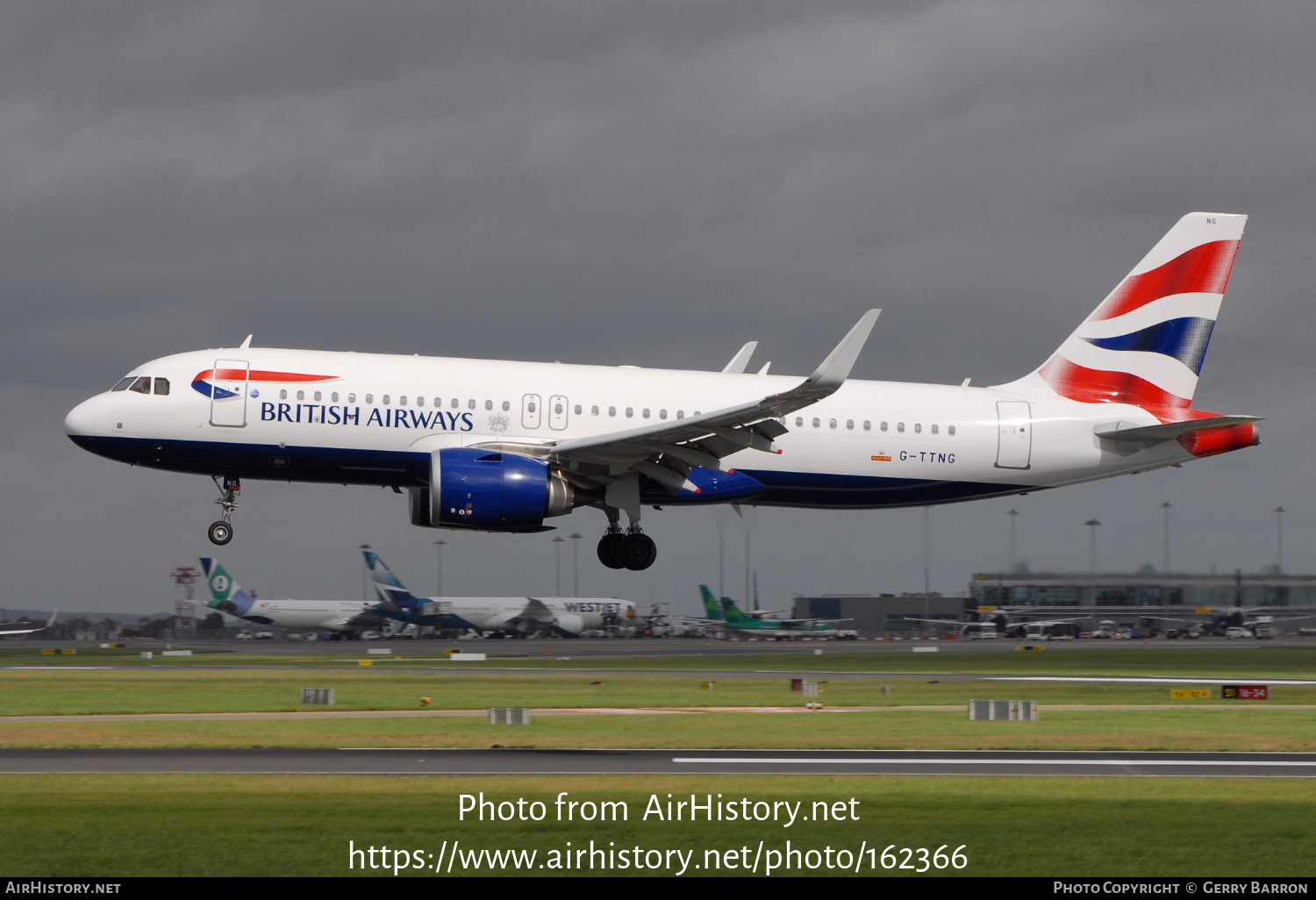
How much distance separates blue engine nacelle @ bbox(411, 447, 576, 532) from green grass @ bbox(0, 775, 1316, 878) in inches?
598

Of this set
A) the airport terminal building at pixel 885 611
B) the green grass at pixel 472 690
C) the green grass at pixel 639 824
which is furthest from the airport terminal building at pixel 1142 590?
Result: the green grass at pixel 639 824

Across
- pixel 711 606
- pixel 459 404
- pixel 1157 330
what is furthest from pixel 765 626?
pixel 459 404

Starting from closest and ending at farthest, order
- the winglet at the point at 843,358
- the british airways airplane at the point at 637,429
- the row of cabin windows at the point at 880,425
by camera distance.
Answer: the winglet at the point at 843,358
the british airways airplane at the point at 637,429
the row of cabin windows at the point at 880,425

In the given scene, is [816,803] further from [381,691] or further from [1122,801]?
[381,691]

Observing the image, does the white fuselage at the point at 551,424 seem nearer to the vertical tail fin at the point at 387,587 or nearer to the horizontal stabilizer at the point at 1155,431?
the horizontal stabilizer at the point at 1155,431


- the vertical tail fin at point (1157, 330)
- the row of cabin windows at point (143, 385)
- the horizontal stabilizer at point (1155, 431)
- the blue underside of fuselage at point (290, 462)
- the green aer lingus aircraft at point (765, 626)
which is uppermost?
the vertical tail fin at point (1157, 330)

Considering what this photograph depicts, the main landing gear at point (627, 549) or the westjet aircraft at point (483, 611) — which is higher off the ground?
the main landing gear at point (627, 549)

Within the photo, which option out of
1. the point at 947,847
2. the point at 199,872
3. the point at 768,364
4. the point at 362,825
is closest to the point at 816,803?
the point at 947,847

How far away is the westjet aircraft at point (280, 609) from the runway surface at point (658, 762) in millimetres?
76236

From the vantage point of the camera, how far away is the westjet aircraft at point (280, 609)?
318 ft

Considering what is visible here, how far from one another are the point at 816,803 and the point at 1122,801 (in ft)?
12.2

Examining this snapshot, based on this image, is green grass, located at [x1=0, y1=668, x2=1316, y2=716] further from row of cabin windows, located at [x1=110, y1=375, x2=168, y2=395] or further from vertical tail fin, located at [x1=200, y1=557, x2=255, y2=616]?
vertical tail fin, located at [x1=200, y1=557, x2=255, y2=616]

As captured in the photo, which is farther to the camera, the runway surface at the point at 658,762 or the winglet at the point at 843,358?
the winglet at the point at 843,358

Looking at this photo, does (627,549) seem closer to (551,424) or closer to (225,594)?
(551,424)
